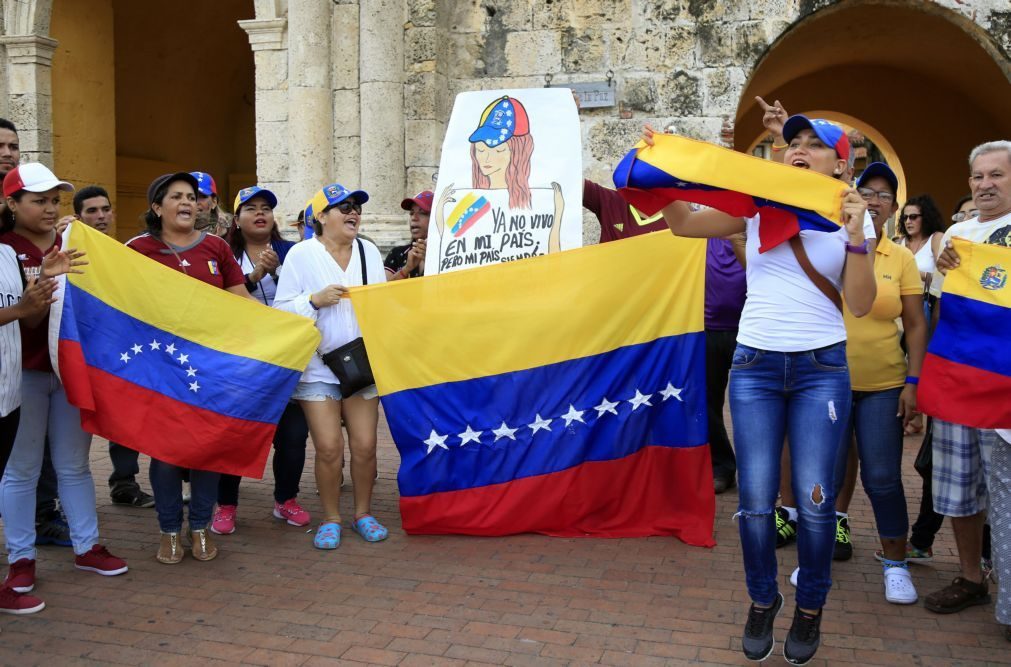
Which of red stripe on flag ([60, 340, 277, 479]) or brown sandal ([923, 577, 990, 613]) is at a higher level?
red stripe on flag ([60, 340, 277, 479])

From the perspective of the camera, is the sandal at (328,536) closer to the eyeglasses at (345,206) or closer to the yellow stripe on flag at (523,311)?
the yellow stripe on flag at (523,311)

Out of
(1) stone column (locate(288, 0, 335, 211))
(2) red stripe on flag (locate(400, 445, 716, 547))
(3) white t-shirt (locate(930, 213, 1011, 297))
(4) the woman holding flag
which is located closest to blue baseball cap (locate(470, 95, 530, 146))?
(4) the woman holding flag

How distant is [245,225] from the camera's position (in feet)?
19.1

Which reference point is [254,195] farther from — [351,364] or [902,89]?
[902,89]

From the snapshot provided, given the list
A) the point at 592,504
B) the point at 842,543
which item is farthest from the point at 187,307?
the point at 842,543

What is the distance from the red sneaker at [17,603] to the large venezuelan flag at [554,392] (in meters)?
1.85

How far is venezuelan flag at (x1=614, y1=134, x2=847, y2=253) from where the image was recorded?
10.9 feet

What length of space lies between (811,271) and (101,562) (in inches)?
145

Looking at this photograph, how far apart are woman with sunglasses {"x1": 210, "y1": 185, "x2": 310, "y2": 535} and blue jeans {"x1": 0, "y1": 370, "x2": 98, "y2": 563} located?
91 centimetres

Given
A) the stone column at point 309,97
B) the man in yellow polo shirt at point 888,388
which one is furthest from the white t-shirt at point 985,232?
the stone column at point 309,97

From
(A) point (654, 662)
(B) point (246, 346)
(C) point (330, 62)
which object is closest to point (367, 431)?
(B) point (246, 346)

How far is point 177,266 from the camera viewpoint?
4926 mm

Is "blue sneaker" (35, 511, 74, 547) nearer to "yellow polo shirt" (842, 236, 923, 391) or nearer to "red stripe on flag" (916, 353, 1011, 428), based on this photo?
"yellow polo shirt" (842, 236, 923, 391)

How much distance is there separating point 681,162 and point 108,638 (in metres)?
3.06
